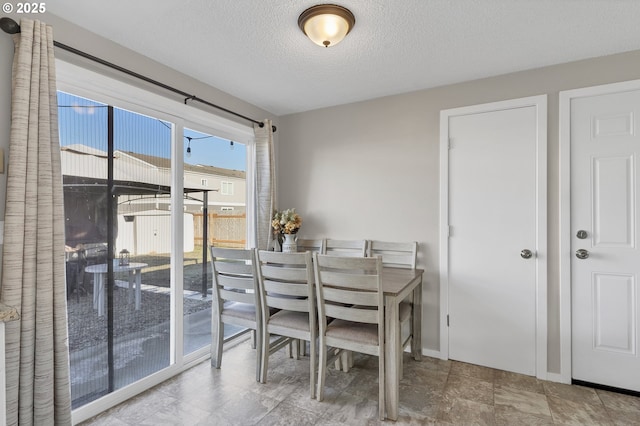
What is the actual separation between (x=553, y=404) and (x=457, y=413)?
2.20ft

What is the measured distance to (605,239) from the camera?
7.29 feet

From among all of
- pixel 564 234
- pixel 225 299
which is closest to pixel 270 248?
pixel 225 299

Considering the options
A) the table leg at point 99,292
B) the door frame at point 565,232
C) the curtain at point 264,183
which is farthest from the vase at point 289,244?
the door frame at point 565,232

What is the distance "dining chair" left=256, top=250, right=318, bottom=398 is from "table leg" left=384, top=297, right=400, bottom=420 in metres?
0.50

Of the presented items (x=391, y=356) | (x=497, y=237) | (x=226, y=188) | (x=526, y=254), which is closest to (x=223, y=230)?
(x=226, y=188)

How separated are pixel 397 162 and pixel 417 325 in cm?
145

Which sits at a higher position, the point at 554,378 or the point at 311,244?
the point at 311,244

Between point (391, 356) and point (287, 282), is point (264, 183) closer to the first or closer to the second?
point (287, 282)

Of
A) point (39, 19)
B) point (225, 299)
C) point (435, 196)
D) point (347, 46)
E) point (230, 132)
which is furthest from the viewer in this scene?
point (230, 132)

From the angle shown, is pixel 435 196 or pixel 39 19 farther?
pixel 435 196

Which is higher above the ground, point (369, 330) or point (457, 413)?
point (369, 330)

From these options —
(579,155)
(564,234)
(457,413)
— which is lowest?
(457,413)

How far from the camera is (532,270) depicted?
241 centimetres

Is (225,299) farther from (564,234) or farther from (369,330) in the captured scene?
(564,234)
